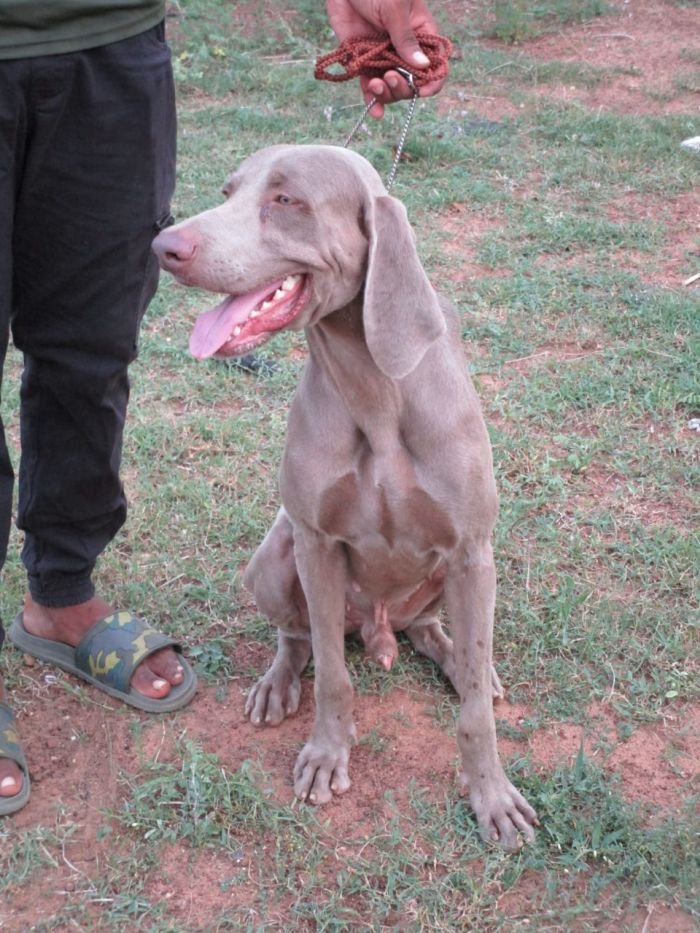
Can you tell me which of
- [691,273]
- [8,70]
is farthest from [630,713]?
[691,273]

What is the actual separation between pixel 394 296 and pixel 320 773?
110 cm

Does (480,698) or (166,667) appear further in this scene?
(166,667)

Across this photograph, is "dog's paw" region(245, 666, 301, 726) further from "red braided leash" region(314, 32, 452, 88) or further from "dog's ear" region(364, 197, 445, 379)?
"red braided leash" region(314, 32, 452, 88)

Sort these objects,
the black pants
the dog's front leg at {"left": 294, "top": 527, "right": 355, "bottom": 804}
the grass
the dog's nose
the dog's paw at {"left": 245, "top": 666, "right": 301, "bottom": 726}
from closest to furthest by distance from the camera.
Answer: the dog's nose, the black pants, the grass, the dog's front leg at {"left": 294, "top": 527, "right": 355, "bottom": 804}, the dog's paw at {"left": 245, "top": 666, "right": 301, "bottom": 726}

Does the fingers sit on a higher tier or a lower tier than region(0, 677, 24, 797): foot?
higher

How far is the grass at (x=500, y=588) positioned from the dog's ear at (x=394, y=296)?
1.03m

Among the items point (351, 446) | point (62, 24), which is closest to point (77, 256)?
point (62, 24)

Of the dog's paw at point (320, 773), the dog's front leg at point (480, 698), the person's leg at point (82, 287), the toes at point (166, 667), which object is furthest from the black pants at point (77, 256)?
the dog's front leg at point (480, 698)

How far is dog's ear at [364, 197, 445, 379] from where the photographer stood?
2025 millimetres

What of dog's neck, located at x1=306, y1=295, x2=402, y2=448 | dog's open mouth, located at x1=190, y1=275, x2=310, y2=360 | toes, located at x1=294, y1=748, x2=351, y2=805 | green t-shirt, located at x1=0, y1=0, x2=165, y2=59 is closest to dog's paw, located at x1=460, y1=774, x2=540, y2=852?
toes, located at x1=294, y1=748, x2=351, y2=805

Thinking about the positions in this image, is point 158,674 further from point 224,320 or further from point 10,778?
point 224,320

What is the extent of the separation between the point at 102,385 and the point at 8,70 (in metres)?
0.71

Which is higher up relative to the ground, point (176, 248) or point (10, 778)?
point (176, 248)

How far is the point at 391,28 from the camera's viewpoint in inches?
96.3
